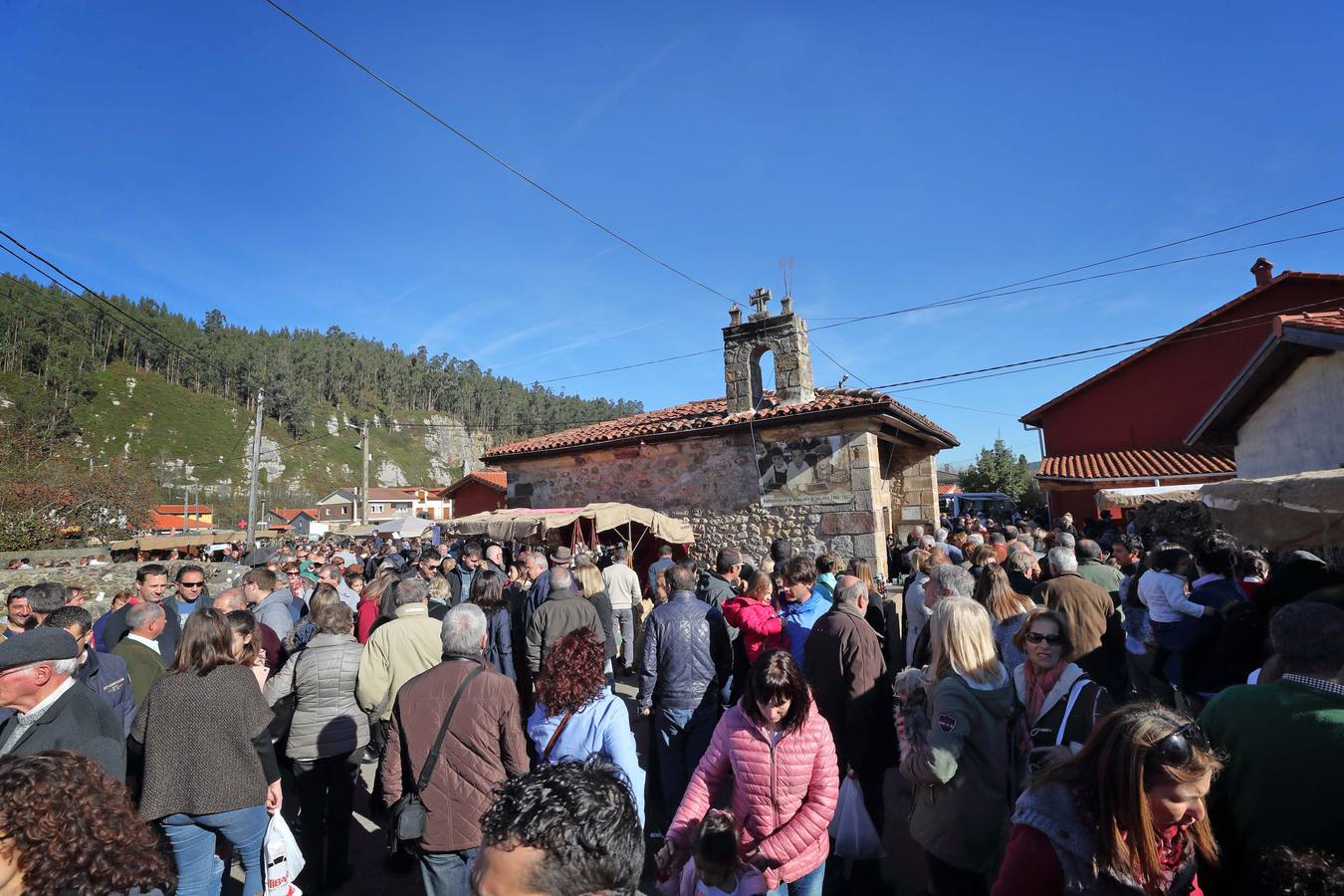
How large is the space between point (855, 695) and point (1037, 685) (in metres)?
1.20

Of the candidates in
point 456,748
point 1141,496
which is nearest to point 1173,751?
point 456,748

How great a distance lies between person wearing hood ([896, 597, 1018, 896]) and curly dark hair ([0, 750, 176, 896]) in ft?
8.83

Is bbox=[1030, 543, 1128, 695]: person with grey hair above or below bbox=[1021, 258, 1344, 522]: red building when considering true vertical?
below

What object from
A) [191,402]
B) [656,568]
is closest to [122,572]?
[656,568]

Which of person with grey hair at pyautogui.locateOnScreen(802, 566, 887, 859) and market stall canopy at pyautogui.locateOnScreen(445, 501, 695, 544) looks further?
market stall canopy at pyautogui.locateOnScreen(445, 501, 695, 544)

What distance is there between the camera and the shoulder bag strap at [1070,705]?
268 cm

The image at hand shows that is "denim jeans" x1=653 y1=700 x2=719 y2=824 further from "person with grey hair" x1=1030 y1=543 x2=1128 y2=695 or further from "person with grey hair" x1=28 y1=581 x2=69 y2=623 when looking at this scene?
"person with grey hair" x1=28 y1=581 x2=69 y2=623

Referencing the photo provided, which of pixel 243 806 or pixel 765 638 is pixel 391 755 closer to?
pixel 243 806

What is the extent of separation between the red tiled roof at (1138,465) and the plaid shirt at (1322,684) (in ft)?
51.7

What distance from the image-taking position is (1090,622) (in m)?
4.39

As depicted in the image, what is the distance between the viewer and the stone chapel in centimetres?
1082

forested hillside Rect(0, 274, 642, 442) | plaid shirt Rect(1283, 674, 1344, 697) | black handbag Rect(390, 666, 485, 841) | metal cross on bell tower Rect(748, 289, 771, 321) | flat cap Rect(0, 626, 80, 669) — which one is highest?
forested hillside Rect(0, 274, 642, 442)

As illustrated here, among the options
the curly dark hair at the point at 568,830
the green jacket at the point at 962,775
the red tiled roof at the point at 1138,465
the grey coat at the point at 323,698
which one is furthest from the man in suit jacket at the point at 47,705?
the red tiled roof at the point at 1138,465

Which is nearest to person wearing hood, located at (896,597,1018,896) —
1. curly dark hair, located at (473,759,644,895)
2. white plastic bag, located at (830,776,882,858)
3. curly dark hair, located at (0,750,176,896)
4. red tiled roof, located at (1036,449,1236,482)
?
white plastic bag, located at (830,776,882,858)
